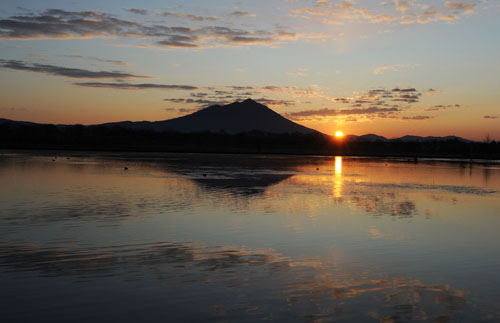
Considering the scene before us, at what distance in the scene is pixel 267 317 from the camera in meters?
8.91

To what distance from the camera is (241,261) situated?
13.2 m

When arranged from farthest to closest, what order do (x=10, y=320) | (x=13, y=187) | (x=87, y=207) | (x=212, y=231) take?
1. (x=13, y=187)
2. (x=87, y=207)
3. (x=212, y=231)
4. (x=10, y=320)

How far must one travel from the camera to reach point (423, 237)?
17.5 meters

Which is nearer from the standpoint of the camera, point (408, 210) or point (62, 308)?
point (62, 308)

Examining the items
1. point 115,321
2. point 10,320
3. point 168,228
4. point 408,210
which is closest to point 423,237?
point 408,210

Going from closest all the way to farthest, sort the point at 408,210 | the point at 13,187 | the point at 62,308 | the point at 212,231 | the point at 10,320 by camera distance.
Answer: the point at 10,320
the point at 62,308
the point at 212,231
the point at 408,210
the point at 13,187

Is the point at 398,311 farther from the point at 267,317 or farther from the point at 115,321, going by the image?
the point at 115,321

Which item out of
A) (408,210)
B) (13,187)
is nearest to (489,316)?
(408,210)

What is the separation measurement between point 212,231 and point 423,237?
309 inches

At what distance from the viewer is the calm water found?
30.8ft

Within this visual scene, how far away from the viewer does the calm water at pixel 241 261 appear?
30.8ft

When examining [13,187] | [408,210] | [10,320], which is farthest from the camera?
[13,187]

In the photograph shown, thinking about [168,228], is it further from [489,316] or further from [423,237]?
[489,316]

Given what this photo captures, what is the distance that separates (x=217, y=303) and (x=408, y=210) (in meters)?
17.9
